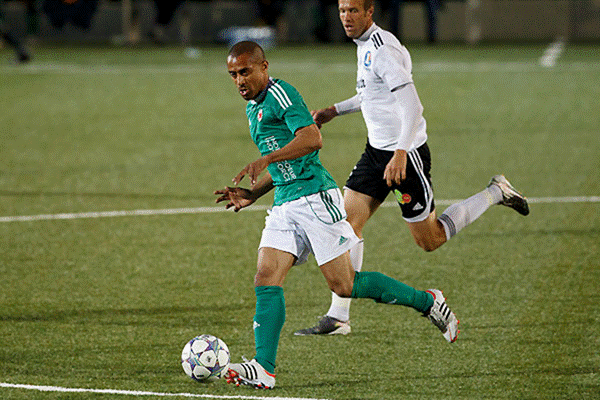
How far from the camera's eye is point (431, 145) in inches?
569

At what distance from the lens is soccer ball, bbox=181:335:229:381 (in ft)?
17.9

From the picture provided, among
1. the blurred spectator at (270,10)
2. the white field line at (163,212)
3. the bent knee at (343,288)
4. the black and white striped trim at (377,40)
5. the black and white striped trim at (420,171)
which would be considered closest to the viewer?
the bent knee at (343,288)

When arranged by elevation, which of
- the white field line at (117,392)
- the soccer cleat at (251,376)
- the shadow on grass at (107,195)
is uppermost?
the soccer cleat at (251,376)

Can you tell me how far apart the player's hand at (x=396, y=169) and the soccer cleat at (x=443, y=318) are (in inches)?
26.4

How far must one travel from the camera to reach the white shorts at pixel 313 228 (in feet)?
18.5

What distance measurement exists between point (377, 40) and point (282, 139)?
3.84 feet

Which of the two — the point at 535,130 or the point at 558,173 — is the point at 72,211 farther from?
the point at 535,130

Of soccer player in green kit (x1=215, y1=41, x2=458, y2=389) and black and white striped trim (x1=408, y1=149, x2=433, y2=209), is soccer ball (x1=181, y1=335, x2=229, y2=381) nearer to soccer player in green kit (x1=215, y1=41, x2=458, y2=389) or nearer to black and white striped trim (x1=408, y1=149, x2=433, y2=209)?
soccer player in green kit (x1=215, y1=41, x2=458, y2=389)

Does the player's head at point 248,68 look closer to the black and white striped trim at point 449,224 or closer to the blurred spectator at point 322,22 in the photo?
the black and white striped trim at point 449,224

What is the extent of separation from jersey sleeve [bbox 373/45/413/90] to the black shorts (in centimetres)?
54

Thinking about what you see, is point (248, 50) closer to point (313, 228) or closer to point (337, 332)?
point (313, 228)

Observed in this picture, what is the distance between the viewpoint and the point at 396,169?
6238mm

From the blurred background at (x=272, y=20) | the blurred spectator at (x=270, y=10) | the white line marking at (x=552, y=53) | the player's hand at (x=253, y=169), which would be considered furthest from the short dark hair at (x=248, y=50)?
the blurred spectator at (x=270, y=10)

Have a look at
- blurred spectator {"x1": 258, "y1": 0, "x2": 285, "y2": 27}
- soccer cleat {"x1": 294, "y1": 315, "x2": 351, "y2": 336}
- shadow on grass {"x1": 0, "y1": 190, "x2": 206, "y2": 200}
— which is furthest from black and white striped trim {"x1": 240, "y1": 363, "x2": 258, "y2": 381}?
blurred spectator {"x1": 258, "y1": 0, "x2": 285, "y2": 27}
